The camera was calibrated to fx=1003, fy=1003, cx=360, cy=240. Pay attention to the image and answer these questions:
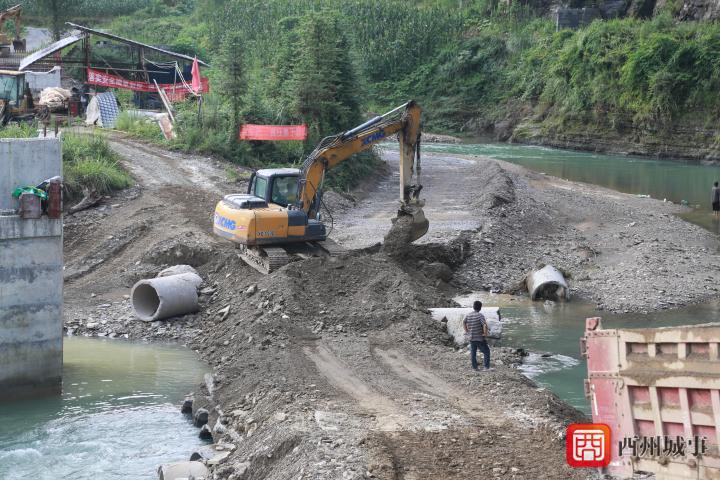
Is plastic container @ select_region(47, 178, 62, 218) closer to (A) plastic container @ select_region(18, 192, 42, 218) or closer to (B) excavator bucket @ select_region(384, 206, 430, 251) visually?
(A) plastic container @ select_region(18, 192, 42, 218)

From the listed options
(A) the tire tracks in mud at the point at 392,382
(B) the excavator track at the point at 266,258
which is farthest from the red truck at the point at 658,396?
(B) the excavator track at the point at 266,258

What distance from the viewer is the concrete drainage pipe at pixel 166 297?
21.9 metres

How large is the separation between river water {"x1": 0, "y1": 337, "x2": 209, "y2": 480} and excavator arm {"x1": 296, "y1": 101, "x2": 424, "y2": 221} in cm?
474

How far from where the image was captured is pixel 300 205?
22.7 meters

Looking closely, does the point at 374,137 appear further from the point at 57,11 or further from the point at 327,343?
the point at 57,11

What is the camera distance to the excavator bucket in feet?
78.8

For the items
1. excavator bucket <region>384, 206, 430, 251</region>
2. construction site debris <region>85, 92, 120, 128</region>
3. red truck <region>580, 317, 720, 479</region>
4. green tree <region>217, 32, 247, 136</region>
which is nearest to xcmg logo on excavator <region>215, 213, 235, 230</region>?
excavator bucket <region>384, 206, 430, 251</region>

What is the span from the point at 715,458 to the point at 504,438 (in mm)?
3869

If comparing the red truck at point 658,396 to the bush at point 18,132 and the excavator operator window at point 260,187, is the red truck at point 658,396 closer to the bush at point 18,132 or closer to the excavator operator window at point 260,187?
the excavator operator window at point 260,187

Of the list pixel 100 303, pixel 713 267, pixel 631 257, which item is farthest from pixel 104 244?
pixel 713 267

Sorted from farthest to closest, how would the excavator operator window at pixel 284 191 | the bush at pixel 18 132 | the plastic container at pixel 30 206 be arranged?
the bush at pixel 18 132 < the excavator operator window at pixel 284 191 < the plastic container at pixel 30 206

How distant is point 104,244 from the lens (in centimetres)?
2688

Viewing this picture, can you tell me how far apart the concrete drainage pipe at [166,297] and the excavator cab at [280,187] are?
2.55m

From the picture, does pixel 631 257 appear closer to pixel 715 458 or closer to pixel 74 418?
pixel 74 418
